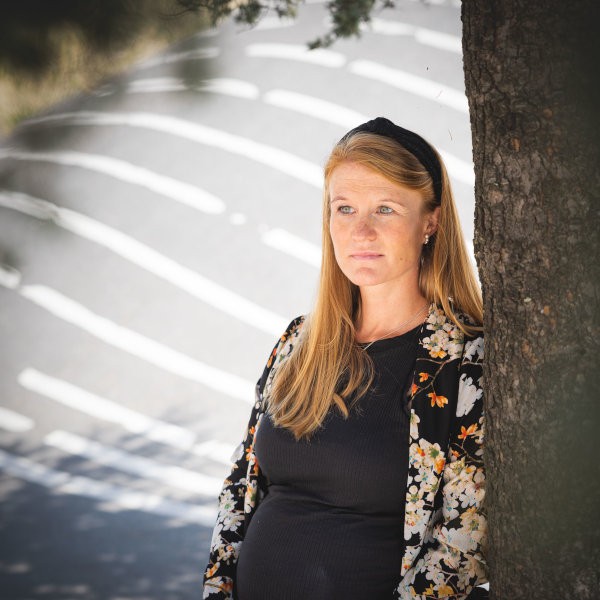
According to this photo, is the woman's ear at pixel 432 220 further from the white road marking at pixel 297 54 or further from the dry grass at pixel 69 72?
the white road marking at pixel 297 54

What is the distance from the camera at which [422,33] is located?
7.78 meters

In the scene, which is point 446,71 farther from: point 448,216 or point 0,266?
point 0,266

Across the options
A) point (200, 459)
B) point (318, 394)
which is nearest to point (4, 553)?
point (200, 459)

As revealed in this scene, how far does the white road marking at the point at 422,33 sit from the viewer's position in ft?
24.4

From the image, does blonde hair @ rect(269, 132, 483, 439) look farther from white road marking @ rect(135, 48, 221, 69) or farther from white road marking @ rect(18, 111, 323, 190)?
white road marking @ rect(18, 111, 323, 190)

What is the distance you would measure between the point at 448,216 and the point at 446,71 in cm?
555

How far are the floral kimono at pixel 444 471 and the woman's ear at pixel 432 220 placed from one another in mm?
346

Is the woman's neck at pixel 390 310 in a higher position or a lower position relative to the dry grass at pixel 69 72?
higher

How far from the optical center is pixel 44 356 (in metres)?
6.72

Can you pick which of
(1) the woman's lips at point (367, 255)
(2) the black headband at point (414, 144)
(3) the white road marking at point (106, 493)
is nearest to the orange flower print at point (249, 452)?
(1) the woman's lips at point (367, 255)

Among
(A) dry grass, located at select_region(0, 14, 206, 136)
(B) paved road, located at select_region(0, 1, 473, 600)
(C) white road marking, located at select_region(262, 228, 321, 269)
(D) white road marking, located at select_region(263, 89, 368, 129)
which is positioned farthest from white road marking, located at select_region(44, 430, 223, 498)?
(A) dry grass, located at select_region(0, 14, 206, 136)

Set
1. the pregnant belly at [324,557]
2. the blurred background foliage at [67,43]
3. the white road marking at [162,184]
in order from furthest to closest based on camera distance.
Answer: the white road marking at [162,184] < the pregnant belly at [324,557] < the blurred background foliage at [67,43]

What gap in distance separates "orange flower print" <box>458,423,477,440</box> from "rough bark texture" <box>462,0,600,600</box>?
0.26 metres

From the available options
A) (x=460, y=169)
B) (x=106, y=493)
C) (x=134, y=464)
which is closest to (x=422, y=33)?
(x=460, y=169)
